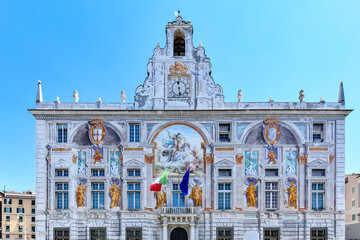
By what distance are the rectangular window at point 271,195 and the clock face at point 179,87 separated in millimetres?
10469

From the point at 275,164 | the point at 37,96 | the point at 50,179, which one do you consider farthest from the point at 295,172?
the point at 37,96

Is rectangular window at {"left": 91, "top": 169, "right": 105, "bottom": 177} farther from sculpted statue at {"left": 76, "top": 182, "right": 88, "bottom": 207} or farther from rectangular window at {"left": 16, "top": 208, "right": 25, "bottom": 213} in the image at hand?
rectangular window at {"left": 16, "top": 208, "right": 25, "bottom": 213}

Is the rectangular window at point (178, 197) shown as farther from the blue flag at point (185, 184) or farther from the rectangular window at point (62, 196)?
the rectangular window at point (62, 196)

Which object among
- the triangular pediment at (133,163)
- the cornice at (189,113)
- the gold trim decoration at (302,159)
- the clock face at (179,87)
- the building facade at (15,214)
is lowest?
the building facade at (15,214)

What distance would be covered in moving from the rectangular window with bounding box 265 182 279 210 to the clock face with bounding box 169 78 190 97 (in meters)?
10.5

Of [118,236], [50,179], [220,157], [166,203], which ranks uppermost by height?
[220,157]

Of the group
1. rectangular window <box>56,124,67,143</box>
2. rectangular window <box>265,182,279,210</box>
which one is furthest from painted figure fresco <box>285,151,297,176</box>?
rectangular window <box>56,124,67,143</box>

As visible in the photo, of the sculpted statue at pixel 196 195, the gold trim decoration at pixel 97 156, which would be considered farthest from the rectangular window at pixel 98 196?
the sculpted statue at pixel 196 195

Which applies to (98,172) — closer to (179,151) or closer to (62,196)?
(62,196)

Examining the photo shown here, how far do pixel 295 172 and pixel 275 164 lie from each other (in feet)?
6.09

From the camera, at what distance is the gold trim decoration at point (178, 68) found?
109ft

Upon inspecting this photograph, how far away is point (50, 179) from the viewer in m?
32.2

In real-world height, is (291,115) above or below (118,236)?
above

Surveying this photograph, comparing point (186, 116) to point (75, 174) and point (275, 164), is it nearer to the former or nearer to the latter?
point (275, 164)
